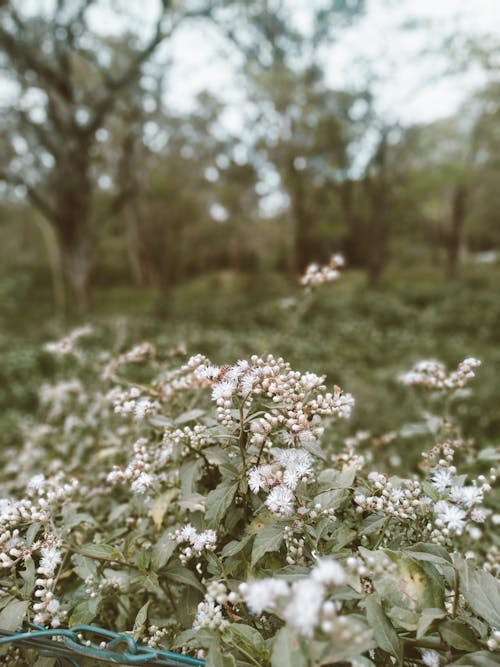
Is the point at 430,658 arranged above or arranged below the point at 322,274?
below

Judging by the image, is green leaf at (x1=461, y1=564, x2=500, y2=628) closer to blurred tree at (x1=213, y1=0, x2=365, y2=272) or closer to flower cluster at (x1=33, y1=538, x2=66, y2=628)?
flower cluster at (x1=33, y1=538, x2=66, y2=628)

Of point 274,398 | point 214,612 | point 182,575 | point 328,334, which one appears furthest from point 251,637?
point 328,334

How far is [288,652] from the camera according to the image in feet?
2.85

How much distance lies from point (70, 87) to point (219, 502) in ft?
38.0

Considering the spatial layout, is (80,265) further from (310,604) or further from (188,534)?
(310,604)

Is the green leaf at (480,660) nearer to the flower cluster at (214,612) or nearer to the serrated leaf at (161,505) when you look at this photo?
the flower cluster at (214,612)

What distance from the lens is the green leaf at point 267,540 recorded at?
114 centimetres

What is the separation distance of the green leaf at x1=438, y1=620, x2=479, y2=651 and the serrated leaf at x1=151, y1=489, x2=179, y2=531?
78cm

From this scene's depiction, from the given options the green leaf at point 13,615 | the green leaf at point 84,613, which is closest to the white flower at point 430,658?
the green leaf at point 84,613

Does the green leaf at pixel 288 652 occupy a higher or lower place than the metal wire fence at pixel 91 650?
higher

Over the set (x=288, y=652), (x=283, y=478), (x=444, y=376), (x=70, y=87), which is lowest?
(x=444, y=376)

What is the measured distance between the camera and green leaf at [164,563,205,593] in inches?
51.8

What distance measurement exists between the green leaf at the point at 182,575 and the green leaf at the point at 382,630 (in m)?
0.47

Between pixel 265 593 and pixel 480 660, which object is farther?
pixel 480 660
